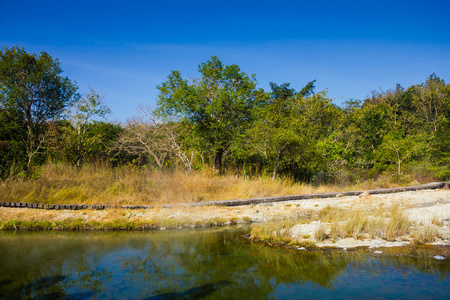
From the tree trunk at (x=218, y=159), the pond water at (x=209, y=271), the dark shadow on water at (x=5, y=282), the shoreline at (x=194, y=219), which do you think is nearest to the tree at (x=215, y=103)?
the tree trunk at (x=218, y=159)

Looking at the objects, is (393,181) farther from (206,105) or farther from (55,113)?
(55,113)

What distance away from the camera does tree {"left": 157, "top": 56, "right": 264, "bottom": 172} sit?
48.4 ft

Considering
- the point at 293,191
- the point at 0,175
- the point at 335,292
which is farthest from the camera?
the point at 293,191

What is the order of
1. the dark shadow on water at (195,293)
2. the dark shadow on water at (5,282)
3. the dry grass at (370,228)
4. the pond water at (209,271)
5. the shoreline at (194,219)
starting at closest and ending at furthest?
the dark shadow on water at (195,293), the pond water at (209,271), the dark shadow on water at (5,282), the dry grass at (370,228), the shoreline at (194,219)

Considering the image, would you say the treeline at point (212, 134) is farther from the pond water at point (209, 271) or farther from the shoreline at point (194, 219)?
the pond water at point (209, 271)

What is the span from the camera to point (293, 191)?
15.0 m

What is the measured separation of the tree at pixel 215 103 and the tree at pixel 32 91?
989 cm

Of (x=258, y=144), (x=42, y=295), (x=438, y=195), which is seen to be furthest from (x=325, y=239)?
(x=438, y=195)

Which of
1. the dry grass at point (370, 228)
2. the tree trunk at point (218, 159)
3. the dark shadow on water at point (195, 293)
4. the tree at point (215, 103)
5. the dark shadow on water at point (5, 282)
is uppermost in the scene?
the tree at point (215, 103)

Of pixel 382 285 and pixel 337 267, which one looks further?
pixel 337 267

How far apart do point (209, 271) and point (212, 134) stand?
987 cm

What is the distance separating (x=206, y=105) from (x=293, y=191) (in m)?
5.95

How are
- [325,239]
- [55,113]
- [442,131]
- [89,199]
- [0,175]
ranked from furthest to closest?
1. [442,131]
2. [55,113]
3. [0,175]
4. [89,199]
5. [325,239]

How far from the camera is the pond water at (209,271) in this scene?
4.70m
